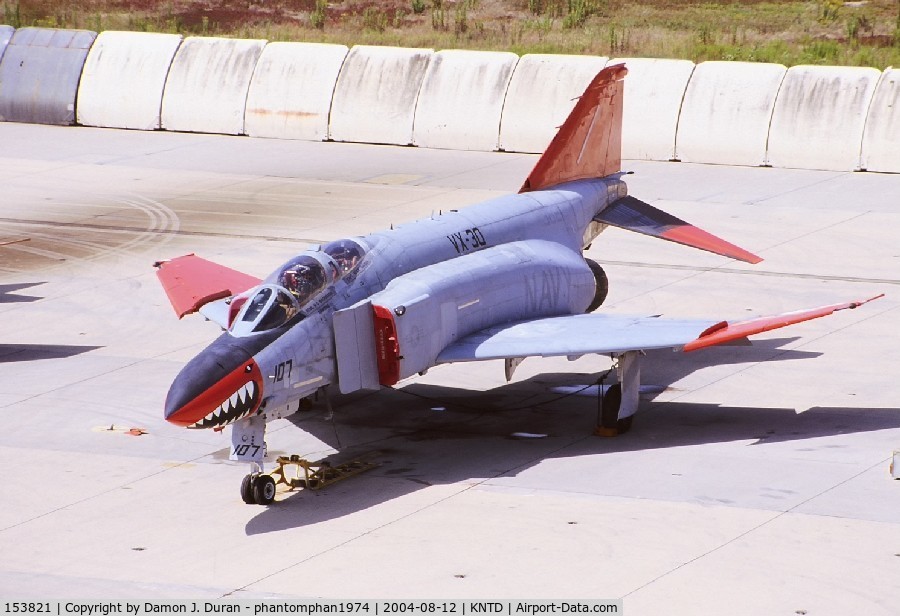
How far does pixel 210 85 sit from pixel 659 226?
21639mm

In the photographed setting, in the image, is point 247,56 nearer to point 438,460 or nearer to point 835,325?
point 835,325

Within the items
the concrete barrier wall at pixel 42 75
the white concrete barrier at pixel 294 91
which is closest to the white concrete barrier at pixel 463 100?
the white concrete barrier at pixel 294 91

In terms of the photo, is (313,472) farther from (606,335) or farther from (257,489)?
(606,335)

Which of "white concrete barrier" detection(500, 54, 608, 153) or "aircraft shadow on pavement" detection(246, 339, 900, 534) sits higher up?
"white concrete barrier" detection(500, 54, 608, 153)

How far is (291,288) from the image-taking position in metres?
18.2

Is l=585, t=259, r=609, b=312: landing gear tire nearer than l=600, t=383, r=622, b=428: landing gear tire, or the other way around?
l=600, t=383, r=622, b=428: landing gear tire

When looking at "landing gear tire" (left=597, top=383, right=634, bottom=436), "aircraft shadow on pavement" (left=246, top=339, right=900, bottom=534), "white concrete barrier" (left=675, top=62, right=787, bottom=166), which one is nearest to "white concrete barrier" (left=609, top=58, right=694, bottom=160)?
"white concrete barrier" (left=675, top=62, right=787, bottom=166)

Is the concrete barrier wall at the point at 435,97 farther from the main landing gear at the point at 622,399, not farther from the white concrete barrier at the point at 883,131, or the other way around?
the main landing gear at the point at 622,399

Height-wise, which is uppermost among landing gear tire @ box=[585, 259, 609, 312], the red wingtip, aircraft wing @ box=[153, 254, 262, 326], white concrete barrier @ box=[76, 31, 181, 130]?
white concrete barrier @ box=[76, 31, 181, 130]

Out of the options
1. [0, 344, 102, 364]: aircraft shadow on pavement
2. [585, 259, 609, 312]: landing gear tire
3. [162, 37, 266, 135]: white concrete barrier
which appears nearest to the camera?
[585, 259, 609, 312]: landing gear tire

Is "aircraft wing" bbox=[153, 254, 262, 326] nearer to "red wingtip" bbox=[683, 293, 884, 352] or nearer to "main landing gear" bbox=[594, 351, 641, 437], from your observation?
"main landing gear" bbox=[594, 351, 641, 437]

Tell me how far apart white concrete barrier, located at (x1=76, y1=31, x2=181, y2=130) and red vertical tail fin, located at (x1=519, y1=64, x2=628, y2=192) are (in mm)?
21338

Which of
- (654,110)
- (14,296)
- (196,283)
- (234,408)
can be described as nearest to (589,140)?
(196,283)

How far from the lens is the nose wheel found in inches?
679
